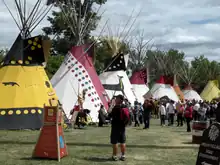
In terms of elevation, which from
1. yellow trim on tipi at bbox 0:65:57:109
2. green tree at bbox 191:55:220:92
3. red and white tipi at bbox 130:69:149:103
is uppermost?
green tree at bbox 191:55:220:92

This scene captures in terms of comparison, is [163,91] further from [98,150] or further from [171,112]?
[98,150]

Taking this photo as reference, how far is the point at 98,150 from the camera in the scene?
38.0ft

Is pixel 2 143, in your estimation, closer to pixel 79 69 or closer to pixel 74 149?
pixel 74 149

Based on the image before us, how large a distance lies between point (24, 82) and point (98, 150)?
7.20 m

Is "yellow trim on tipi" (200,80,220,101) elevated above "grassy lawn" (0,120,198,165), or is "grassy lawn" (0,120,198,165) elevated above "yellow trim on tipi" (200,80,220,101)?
"yellow trim on tipi" (200,80,220,101)

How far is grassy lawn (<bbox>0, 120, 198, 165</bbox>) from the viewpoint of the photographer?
9852 mm

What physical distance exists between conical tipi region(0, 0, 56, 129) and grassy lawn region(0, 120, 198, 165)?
133 cm

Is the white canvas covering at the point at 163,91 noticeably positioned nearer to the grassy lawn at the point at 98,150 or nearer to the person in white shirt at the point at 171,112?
the person in white shirt at the point at 171,112

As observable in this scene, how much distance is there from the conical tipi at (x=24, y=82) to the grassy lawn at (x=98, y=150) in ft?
4.35

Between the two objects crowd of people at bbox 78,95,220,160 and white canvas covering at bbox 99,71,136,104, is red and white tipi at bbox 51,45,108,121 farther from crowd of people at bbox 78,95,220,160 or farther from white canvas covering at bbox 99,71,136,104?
white canvas covering at bbox 99,71,136,104

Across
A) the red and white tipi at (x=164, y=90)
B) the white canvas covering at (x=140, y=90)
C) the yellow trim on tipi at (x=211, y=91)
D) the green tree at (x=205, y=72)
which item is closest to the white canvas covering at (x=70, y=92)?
the white canvas covering at (x=140, y=90)

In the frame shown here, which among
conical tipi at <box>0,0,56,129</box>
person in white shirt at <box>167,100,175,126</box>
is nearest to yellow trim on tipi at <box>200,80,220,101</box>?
person in white shirt at <box>167,100,175,126</box>

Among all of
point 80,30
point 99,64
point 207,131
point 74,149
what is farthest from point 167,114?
point 99,64

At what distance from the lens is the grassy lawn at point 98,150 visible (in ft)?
32.3
